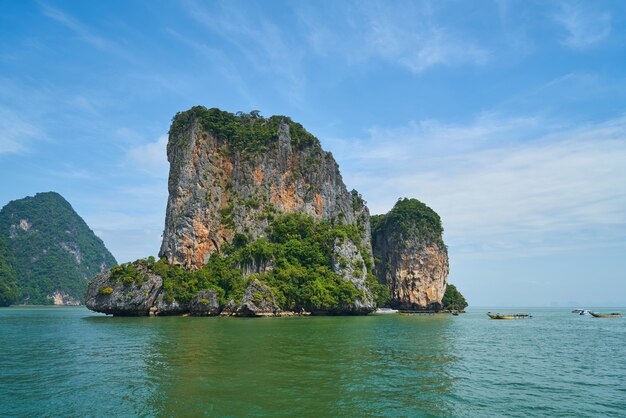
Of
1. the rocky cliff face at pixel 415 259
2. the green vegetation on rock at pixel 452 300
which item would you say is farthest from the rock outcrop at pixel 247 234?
the green vegetation on rock at pixel 452 300

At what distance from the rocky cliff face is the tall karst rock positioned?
34.7 ft

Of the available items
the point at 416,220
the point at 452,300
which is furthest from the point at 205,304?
the point at 452,300

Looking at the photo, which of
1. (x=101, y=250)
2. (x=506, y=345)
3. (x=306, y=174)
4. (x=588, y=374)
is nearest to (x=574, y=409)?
(x=588, y=374)

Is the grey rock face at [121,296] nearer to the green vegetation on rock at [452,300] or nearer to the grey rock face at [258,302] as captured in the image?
the grey rock face at [258,302]

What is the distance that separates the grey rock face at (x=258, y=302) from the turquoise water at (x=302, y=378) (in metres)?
29.4

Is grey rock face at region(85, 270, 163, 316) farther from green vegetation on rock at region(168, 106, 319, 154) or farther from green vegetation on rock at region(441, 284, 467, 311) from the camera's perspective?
green vegetation on rock at region(441, 284, 467, 311)

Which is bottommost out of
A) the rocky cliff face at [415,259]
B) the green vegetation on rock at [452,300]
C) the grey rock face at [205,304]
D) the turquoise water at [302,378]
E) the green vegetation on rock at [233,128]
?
the turquoise water at [302,378]

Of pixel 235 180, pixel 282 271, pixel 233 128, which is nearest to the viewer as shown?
pixel 282 271

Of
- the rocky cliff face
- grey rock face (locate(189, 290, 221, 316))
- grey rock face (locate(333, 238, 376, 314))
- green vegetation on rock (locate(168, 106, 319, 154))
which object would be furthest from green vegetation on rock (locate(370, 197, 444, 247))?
grey rock face (locate(189, 290, 221, 316))

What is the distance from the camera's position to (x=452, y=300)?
3844 inches

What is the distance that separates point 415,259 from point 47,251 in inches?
5109

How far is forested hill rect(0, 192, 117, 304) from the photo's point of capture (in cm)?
13075

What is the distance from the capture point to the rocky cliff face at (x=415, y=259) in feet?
299

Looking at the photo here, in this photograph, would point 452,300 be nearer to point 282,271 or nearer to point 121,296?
point 282,271
